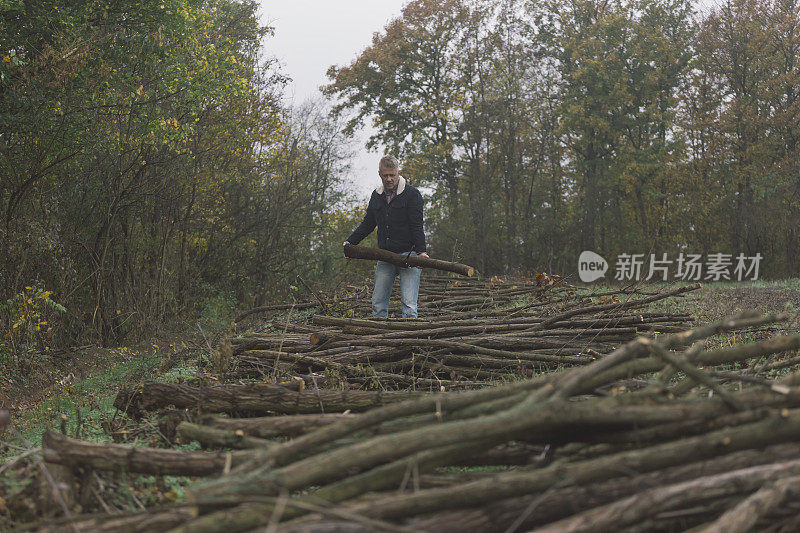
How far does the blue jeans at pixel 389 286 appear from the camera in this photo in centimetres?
734

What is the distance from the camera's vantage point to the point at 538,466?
2.33 metres

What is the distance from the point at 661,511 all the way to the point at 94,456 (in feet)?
6.44

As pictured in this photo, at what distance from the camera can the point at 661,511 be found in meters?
→ 1.95

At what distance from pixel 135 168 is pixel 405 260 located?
269 inches

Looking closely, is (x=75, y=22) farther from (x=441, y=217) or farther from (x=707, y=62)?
(x=707, y=62)

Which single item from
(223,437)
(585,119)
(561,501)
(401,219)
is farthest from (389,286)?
(585,119)

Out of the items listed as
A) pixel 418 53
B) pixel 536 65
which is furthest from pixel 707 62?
pixel 418 53

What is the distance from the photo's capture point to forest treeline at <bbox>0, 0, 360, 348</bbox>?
30.0ft

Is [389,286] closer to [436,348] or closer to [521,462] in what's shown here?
Result: [436,348]

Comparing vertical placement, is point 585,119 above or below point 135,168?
above

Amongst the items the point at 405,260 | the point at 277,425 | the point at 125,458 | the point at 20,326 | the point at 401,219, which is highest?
the point at 401,219

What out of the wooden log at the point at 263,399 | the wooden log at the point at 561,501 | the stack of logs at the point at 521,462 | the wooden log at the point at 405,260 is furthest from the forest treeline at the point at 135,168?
the wooden log at the point at 561,501

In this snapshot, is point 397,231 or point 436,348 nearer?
point 436,348

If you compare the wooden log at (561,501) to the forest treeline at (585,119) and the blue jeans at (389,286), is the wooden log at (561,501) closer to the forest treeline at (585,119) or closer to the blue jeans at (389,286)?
the blue jeans at (389,286)
